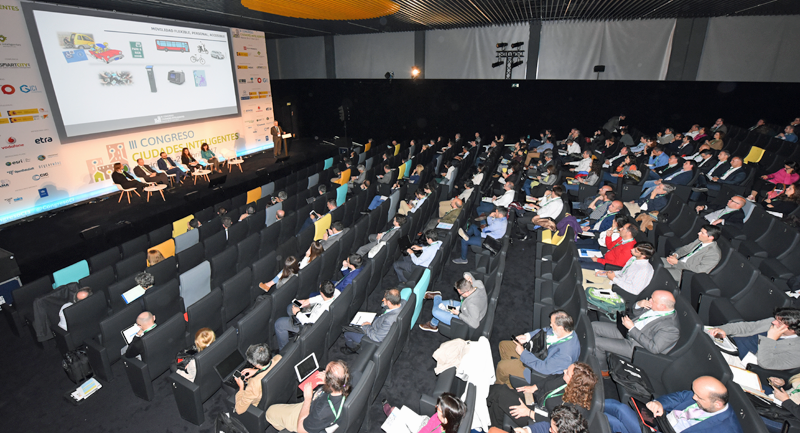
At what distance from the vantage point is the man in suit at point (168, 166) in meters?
10.5

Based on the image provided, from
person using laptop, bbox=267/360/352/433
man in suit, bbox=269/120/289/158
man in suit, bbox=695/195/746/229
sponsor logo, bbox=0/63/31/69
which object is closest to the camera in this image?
person using laptop, bbox=267/360/352/433

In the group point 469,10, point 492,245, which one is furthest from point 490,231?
point 469,10

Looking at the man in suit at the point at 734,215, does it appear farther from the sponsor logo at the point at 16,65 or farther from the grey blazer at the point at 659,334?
the sponsor logo at the point at 16,65

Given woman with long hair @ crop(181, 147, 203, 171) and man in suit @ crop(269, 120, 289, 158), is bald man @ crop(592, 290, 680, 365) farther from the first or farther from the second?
man in suit @ crop(269, 120, 289, 158)

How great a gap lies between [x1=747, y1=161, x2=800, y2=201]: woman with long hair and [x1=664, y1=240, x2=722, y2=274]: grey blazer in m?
3.25

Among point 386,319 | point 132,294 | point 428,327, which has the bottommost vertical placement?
point 428,327

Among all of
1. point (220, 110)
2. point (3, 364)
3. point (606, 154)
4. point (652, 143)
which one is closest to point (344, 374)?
point (3, 364)

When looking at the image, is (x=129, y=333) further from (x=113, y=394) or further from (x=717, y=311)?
(x=717, y=311)

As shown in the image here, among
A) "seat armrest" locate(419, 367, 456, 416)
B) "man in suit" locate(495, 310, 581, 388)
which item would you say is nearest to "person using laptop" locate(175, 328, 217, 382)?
"seat armrest" locate(419, 367, 456, 416)

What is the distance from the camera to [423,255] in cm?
524

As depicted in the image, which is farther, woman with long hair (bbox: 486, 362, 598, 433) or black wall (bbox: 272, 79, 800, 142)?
black wall (bbox: 272, 79, 800, 142)

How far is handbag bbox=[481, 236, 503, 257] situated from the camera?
5551 millimetres

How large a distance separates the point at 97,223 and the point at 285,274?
631 cm

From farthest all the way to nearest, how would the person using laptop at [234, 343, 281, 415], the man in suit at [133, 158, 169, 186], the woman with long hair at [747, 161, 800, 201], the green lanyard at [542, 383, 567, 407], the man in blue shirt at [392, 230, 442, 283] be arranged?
the man in suit at [133, 158, 169, 186]
the woman with long hair at [747, 161, 800, 201]
the man in blue shirt at [392, 230, 442, 283]
the person using laptop at [234, 343, 281, 415]
the green lanyard at [542, 383, 567, 407]
